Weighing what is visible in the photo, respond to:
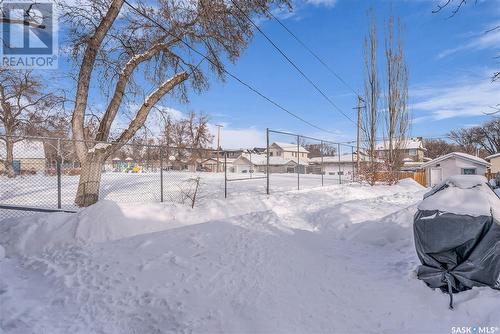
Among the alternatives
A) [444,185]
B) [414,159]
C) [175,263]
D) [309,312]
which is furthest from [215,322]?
[414,159]

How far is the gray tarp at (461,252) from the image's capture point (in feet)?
9.79

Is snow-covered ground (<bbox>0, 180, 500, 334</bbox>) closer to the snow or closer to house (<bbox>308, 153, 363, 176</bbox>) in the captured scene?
the snow

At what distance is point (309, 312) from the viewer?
305cm

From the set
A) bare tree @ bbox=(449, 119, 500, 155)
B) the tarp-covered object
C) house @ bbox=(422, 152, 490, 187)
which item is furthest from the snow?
bare tree @ bbox=(449, 119, 500, 155)

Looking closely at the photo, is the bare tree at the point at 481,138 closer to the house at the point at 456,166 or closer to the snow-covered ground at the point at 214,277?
the house at the point at 456,166

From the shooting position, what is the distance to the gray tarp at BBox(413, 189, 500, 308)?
298 centimetres

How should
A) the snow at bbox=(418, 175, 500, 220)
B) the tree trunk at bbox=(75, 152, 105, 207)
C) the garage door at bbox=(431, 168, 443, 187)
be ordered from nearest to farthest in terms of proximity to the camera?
the snow at bbox=(418, 175, 500, 220) → the tree trunk at bbox=(75, 152, 105, 207) → the garage door at bbox=(431, 168, 443, 187)

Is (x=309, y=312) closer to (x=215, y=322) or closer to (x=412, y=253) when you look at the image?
(x=215, y=322)

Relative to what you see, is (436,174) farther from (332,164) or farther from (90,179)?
(90,179)

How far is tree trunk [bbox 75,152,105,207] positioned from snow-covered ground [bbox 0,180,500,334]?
8.44ft

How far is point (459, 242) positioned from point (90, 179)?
844cm

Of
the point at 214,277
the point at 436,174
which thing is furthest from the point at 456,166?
the point at 214,277

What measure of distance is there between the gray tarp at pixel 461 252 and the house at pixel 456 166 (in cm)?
3101

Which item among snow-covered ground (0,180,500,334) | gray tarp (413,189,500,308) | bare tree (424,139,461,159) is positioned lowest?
snow-covered ground (0,180,500,334)
